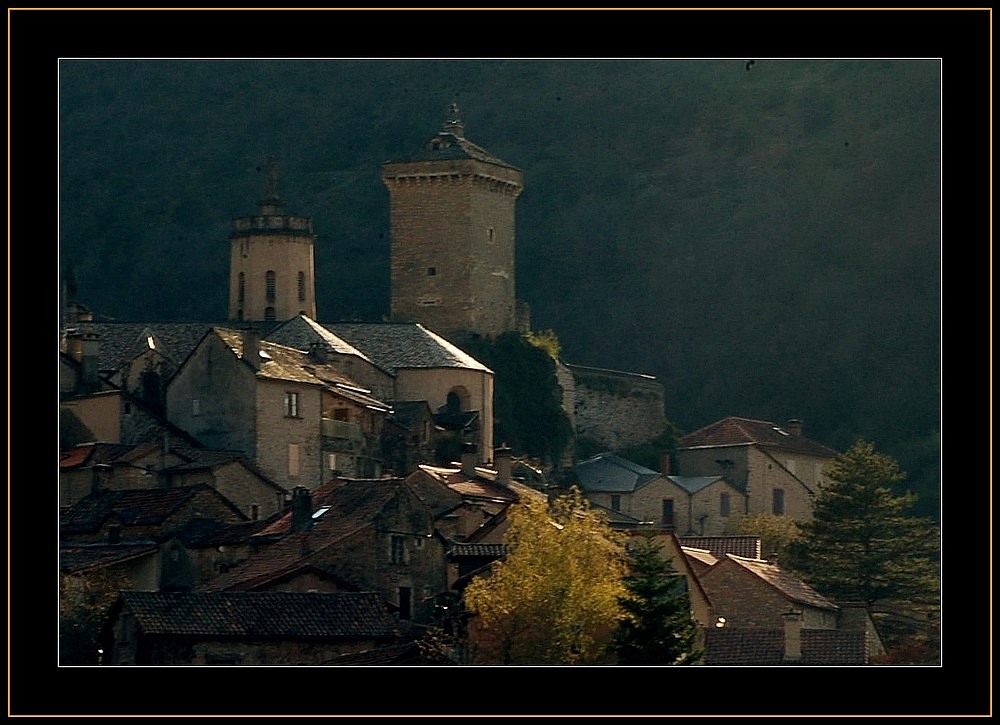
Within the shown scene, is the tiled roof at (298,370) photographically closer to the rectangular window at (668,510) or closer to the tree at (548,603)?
the rectangular window at (668,510)

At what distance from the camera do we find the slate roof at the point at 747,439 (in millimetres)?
92500

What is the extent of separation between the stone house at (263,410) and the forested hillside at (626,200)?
5392cm

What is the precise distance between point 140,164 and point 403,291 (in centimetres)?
6441

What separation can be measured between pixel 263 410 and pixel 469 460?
270 inches

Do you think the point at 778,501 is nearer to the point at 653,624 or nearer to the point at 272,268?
the point at 272,268

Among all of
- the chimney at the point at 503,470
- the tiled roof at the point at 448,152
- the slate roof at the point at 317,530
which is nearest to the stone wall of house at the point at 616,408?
the tiled roof at the point at 448,152

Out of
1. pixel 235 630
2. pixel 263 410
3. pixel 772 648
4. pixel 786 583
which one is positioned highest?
pixel 263 410

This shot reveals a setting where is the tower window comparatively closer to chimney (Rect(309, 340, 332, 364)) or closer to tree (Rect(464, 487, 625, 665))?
chimney (Rect(309, 340, 332, 364))

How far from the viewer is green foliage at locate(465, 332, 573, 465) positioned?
8925 centimetres

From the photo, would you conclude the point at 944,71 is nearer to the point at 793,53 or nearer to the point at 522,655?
the point at 793,53

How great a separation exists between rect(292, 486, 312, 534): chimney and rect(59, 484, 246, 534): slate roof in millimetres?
3439

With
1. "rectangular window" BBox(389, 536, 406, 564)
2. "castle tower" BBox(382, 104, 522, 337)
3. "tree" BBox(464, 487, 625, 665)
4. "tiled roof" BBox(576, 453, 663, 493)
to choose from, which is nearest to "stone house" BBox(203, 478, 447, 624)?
A: "rectangular window" BBox(389, 536, 406, 564)

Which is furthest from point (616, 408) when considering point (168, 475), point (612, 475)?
point (168, 475)

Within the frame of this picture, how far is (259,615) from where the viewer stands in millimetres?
51125
